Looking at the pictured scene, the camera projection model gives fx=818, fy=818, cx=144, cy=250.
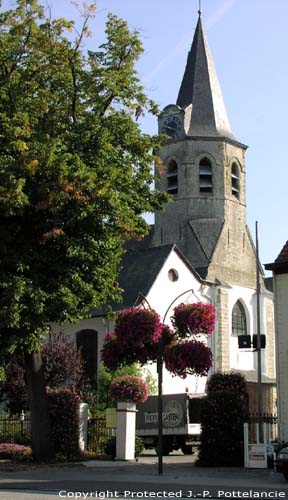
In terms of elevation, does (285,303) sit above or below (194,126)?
below

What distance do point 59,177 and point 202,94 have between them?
142ft

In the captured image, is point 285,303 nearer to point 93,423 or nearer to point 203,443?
point 203,443

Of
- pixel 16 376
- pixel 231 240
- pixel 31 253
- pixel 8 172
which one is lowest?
pixel 16 376

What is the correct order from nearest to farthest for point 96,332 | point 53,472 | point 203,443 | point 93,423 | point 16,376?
point 53,472 < point 203,443 < point 93,423 < point 16,376 < point 96,332

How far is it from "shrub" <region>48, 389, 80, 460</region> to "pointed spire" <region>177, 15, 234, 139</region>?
37.8 metres

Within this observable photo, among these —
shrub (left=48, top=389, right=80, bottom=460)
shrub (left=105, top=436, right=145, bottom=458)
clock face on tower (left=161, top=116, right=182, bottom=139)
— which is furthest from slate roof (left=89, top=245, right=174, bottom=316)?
shrub (left=48, top=389, right=80, bottom=460)

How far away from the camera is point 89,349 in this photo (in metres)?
45.8

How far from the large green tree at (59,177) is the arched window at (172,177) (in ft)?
116

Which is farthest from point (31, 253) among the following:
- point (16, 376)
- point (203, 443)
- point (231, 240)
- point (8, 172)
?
point (231, 240)

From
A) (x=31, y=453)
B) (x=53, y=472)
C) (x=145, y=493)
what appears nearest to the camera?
(x=145, y=493)

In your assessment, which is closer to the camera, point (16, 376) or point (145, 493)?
point (145, 493)

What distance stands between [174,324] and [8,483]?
9.41 m

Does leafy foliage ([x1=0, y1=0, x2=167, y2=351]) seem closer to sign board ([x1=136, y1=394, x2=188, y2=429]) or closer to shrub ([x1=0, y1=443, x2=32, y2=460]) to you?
shrub ([x1=0, y1=443, x2=32, y2=460])

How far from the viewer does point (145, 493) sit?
1432 centimetres
